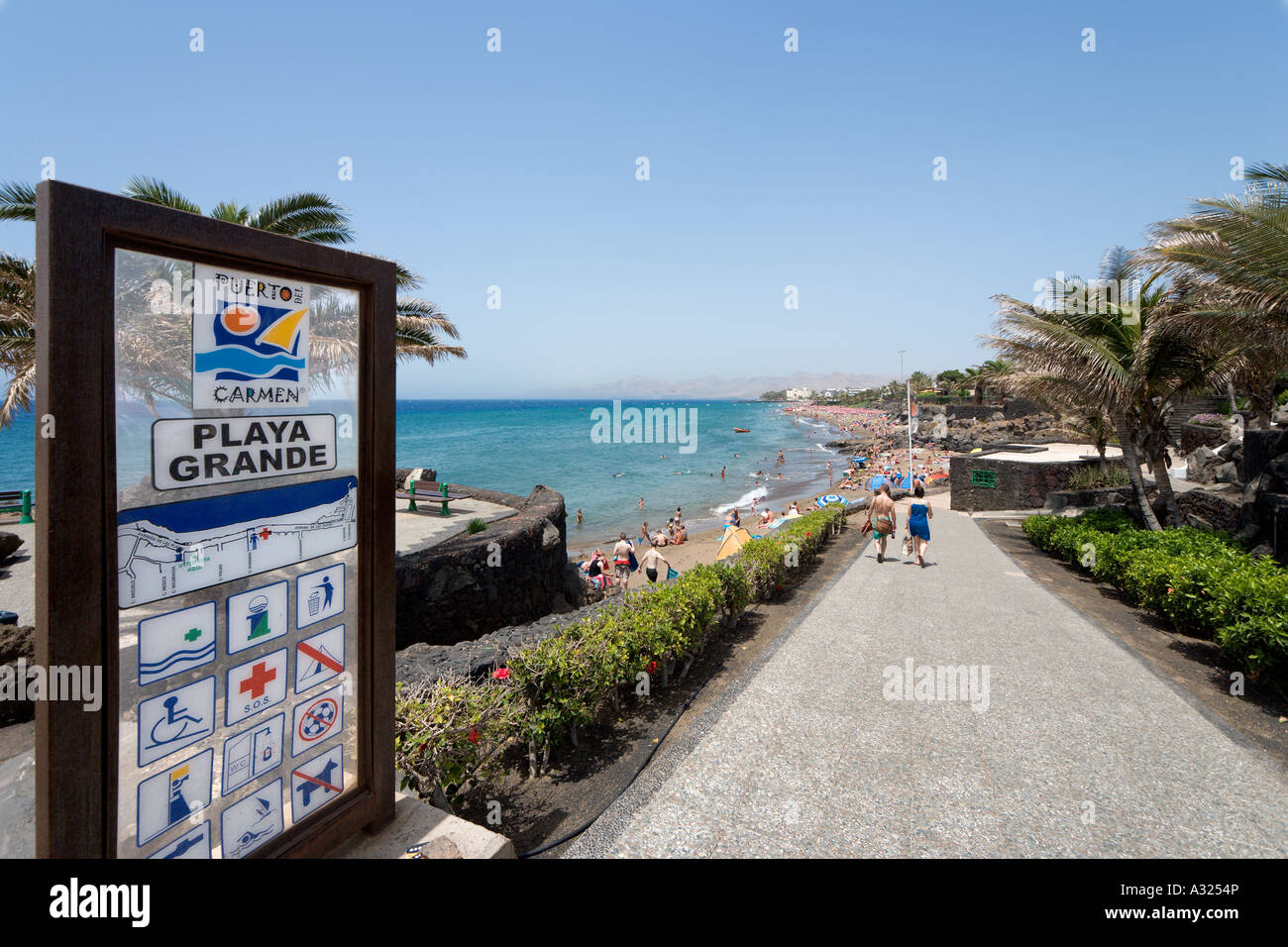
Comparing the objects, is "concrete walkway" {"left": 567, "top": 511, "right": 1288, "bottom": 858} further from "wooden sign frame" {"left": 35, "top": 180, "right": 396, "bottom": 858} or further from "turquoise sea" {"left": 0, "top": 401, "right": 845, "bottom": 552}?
"turquoise sea" {"left": 0, "top": 401, "right": 845, "bottom": 552}

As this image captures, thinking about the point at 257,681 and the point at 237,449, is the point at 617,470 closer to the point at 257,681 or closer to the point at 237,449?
the point at 257,681

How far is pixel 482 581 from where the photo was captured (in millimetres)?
11336

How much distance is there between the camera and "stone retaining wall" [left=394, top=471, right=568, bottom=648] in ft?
33.7

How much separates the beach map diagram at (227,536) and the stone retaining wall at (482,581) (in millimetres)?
6354

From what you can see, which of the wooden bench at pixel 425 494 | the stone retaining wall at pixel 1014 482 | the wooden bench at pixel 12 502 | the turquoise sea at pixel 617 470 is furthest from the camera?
the turquoise sea at pixel 617 470

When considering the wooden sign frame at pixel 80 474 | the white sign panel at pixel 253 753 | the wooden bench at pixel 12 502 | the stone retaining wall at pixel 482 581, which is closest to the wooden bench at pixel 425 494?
the stone retaining wall at pixel 482 581

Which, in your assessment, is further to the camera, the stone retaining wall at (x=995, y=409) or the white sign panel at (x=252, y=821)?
the stone retaining wall at (x=995, y=409)

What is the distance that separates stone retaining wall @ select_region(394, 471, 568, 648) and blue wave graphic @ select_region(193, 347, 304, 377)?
6679 mm

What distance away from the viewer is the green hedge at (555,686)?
11.8 ft

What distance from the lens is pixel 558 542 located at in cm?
1433

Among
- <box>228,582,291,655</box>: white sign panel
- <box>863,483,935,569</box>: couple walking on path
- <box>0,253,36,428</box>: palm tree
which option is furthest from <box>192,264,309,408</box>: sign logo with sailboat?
<box>863,483,935,569</box>: couple walking on path

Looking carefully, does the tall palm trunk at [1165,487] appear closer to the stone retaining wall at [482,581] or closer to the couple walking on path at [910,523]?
the couple walking on path at [910,523]

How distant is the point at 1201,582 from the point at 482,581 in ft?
35.1
